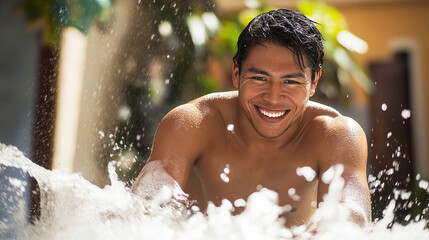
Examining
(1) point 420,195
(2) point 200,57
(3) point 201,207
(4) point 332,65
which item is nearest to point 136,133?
(3) point 201,207

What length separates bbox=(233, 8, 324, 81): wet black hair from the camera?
974 mm

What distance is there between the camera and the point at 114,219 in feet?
3.32

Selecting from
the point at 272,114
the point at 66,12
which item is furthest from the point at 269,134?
the point at 66,12

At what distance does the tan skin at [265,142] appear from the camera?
3.26ft

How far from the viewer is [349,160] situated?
3.44 ft

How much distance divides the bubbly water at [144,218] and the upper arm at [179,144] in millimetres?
59

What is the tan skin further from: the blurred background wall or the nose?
the blurred background wall

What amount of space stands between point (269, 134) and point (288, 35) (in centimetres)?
19

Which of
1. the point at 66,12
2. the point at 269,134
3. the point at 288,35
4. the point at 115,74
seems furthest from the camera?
the point at 115,74

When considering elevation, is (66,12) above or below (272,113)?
above

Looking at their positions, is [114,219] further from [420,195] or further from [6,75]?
[420,195]

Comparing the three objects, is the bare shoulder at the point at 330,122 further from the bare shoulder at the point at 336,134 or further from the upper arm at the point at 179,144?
the upper arm at the point at 179,144

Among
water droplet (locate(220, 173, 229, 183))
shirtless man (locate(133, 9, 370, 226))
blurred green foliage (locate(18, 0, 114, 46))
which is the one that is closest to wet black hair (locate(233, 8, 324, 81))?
shirtless man (locate(133, 9, 370, 226))

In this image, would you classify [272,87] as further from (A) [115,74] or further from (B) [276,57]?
(A) [115,74]
